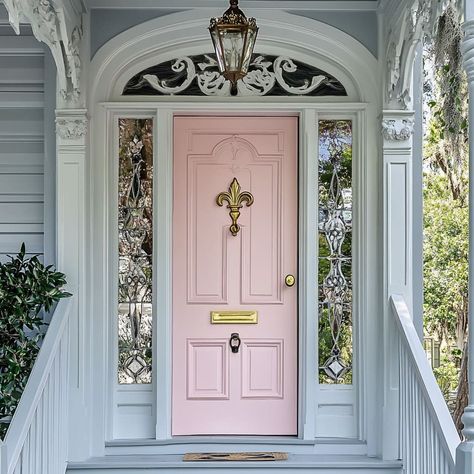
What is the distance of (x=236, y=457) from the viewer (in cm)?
449

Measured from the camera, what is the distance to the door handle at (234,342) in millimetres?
4828

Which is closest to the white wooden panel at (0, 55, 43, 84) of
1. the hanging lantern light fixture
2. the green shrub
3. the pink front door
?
the pink front door

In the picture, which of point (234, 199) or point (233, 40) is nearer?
point (233, 40)

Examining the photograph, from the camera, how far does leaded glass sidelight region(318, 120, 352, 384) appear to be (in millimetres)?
4785

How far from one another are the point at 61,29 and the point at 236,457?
2.47m

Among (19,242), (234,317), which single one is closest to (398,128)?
(234,317)

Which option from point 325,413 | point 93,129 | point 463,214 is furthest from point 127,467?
point 463,214

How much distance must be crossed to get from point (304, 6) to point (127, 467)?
110 inches

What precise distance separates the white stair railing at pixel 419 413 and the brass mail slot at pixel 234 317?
2.74 ft

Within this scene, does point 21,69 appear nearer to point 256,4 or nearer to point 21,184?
point 21,184

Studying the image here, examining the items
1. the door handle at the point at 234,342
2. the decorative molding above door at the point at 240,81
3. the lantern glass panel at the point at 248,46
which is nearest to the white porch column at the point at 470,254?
the lantern glass panel at the point at 248,46

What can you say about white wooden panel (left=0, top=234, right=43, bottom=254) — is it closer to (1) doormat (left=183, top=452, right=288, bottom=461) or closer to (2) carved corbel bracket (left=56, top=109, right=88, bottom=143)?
(2) carved corbel bracket (left=56, top=109, right=88, bottom=143)

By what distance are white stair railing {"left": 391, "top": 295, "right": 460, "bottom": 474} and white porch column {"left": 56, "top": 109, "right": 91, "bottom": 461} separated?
1759mm

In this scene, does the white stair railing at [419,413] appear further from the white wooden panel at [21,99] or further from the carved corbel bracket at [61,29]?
the white wooden panel at [21,99]
